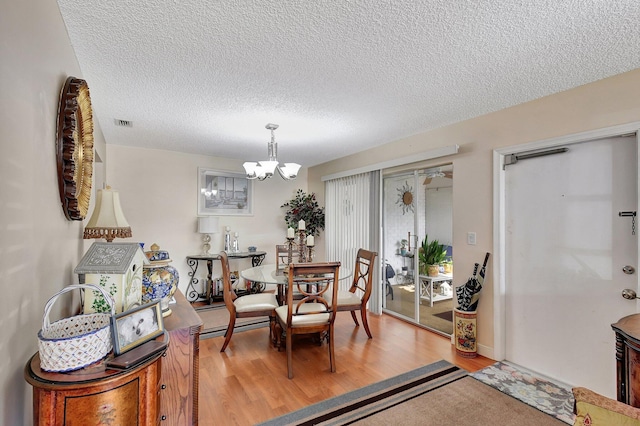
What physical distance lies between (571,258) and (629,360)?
4.43 ft

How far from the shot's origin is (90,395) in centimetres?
83

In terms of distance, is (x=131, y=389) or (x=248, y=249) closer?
(x=131, y=389)

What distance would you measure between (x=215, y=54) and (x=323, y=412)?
8.14ft

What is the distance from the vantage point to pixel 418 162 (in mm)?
3717

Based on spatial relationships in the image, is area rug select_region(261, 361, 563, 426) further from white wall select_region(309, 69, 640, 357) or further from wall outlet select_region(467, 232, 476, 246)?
wall outlet select_region(467, 232, 476, 246)

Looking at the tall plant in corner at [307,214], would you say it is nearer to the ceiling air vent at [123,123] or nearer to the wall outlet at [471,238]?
the wall outlet at [471,238]

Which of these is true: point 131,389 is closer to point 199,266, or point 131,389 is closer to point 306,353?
point 306,353

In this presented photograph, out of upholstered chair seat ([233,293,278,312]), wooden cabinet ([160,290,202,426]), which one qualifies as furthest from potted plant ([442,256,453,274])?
wooden cabinet ([160,290,202,426])

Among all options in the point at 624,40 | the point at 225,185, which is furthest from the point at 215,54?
the point at 225,185

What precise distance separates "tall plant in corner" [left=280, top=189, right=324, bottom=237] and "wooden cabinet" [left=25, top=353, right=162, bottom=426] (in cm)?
455

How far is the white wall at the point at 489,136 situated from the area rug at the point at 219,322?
2.47m

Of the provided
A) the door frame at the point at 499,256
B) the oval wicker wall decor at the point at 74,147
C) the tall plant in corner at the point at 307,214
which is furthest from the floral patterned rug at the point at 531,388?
the tall plant in corner at the point at 307,214

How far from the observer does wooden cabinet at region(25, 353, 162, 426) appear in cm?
79

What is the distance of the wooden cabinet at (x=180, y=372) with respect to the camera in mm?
1445
